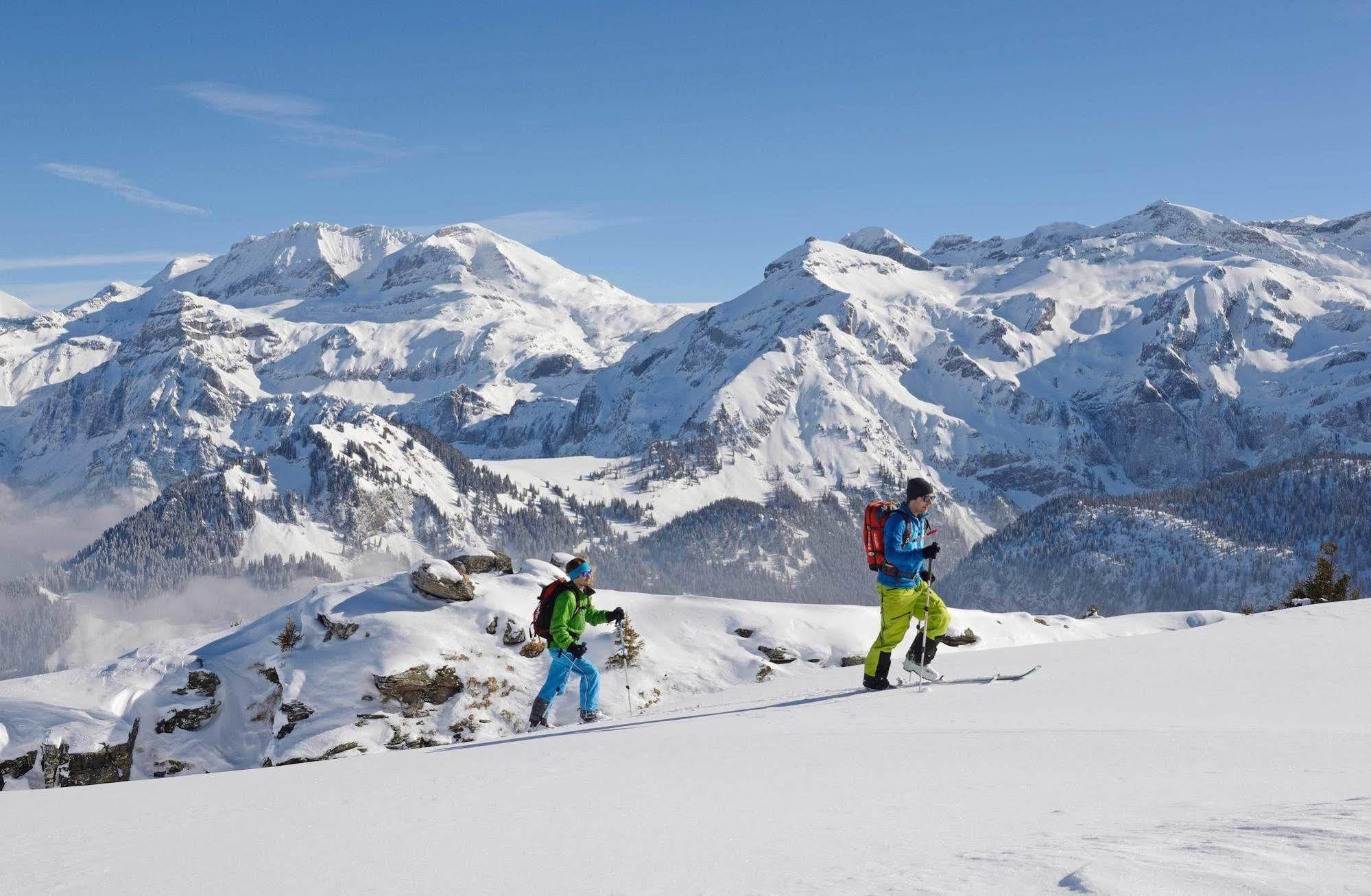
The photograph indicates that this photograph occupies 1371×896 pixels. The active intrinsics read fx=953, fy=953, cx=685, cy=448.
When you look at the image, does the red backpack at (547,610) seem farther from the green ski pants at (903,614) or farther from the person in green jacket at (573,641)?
the green ski pants at (903,614)

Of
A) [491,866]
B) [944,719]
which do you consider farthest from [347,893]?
[944,719]

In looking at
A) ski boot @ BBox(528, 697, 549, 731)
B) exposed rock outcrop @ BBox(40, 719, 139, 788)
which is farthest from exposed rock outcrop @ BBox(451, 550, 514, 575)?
ski boot @ BBox(528, 697, 549, 731)

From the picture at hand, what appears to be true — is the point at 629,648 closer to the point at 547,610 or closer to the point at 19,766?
the point at 547,610

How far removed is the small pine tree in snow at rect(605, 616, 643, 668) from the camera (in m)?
25.0

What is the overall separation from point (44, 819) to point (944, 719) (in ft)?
30.0

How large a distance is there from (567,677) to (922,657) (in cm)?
610

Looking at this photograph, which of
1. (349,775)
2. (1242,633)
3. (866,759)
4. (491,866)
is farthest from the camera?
(1242,633)

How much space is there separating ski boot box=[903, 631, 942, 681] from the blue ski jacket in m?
1.02

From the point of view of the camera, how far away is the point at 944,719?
10.9m

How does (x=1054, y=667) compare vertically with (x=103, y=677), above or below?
above

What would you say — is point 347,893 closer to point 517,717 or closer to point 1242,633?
point 1242,633

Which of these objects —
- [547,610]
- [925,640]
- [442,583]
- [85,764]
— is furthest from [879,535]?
[85,764]

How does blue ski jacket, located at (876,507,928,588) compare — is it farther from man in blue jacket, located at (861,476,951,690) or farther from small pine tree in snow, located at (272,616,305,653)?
small pine tree in snow, located at (272,616,305,653)

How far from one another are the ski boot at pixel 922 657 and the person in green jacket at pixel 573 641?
4.82 meters
